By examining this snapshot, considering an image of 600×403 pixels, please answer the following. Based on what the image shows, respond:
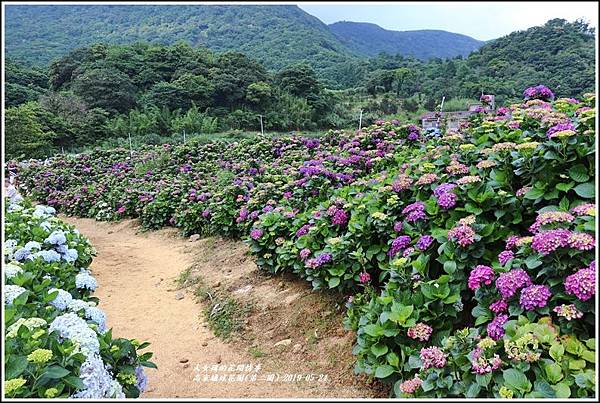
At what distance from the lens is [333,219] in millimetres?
3453

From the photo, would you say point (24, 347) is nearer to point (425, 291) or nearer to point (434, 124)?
point (425, 291)

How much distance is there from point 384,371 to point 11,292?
1776mm

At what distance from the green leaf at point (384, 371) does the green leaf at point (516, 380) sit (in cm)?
57

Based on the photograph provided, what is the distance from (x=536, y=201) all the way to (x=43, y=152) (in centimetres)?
2091

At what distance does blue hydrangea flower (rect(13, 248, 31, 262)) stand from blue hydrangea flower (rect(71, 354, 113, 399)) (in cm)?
159

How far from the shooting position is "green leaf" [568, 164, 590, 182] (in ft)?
7.36

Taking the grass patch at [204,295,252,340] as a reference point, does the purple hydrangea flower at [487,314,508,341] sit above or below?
above

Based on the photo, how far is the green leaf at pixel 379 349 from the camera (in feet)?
7.13

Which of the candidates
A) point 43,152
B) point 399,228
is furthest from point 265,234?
point 43,152

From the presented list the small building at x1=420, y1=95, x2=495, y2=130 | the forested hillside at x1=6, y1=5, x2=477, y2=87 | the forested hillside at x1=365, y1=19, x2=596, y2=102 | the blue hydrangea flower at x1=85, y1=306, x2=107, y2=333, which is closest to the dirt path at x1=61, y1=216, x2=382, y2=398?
the blue hydrangea flower at x1=85, y1=306, x2=107, y2=333

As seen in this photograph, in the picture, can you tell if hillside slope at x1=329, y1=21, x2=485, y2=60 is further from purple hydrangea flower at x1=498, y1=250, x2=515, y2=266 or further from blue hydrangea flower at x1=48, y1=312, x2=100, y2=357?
blue hydrangea flower at x1=48, y1=312, x2=100, y2=357

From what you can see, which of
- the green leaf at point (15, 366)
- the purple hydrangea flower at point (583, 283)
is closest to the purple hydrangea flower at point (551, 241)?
the purple hydrangea flower at point (583, 283)

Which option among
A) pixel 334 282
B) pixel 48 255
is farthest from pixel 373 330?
pixel 48 255

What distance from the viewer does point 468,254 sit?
226 centimetres
